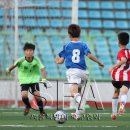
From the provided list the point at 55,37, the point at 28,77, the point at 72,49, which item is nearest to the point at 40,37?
the point at 55,37

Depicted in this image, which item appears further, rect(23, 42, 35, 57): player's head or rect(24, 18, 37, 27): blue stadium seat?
rect(24, 18, 37, 27): blue stadium seat

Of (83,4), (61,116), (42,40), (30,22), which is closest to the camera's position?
(61,116)

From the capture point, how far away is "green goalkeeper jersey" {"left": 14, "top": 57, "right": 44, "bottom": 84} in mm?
14023

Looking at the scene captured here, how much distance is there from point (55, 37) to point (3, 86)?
319 centimetres

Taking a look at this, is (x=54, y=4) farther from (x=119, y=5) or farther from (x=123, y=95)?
(x=123, y=95)

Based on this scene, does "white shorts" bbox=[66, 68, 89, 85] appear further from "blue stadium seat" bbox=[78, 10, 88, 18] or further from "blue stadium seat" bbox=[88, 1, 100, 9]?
"blue stadium seat" bbox=[88, 1, 100, 9]

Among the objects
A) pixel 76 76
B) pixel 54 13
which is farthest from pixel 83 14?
pixel 76 76

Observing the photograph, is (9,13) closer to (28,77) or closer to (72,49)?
(28,77)

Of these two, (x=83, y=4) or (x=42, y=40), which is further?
(x=83, y=4)

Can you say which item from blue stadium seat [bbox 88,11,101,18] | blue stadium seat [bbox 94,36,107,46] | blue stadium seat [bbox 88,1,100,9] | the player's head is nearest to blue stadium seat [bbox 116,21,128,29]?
blue stadium seat [bbox 88,11,101,18]

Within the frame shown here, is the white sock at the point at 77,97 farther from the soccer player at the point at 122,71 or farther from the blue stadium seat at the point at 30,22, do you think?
the blue stadium seat at the point at 30,22

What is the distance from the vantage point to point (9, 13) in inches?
1182

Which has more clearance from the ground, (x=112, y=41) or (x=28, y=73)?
(x=112, y=41)

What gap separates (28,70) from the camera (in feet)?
46.4
